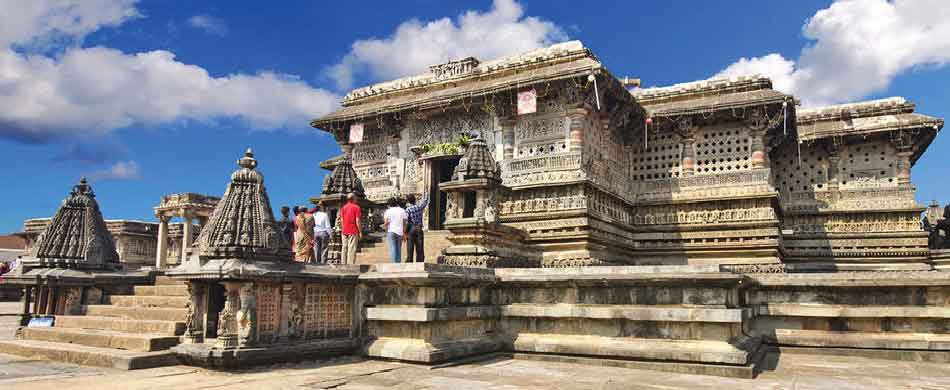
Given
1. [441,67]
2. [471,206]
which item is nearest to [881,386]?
[471,206]

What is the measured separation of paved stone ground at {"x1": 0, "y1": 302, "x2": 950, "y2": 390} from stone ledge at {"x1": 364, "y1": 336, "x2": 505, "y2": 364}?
0.17 m

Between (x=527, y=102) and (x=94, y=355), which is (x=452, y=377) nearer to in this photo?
(x=94, y=355)

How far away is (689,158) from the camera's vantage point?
20.7m

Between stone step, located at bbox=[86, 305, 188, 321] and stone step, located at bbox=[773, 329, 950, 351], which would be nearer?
stone step, located at bbox=[773, 329, 950, 351]

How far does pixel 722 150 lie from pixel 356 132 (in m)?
11.6

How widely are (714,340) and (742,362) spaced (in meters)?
0.60

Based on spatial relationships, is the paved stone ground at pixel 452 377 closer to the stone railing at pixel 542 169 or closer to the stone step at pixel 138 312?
the stone step at pixel 138 312

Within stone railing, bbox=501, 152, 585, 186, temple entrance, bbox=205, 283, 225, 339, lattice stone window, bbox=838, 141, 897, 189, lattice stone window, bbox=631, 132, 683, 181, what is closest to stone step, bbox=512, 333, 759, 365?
temple entrance, bbox=205, 283, 225, 339

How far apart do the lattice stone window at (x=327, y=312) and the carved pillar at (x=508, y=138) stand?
10137 mm

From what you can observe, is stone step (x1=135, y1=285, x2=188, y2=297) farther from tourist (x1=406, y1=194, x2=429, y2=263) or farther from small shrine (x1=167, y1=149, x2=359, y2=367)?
tourist (x1=406, y1=194, x2=429, y2=263)

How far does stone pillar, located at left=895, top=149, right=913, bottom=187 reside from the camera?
2139 cm

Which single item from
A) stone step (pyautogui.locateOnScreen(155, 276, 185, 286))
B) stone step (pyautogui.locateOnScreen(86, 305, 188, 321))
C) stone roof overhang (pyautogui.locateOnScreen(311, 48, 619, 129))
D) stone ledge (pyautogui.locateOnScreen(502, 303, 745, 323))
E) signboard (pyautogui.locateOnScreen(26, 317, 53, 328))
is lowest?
signboard (pyautogui.locateOnScreen(26, 317, 53, 328))

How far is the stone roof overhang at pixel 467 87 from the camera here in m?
17.9

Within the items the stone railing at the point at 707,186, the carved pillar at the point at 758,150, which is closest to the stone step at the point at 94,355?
the stone railing at the point at 707,186
